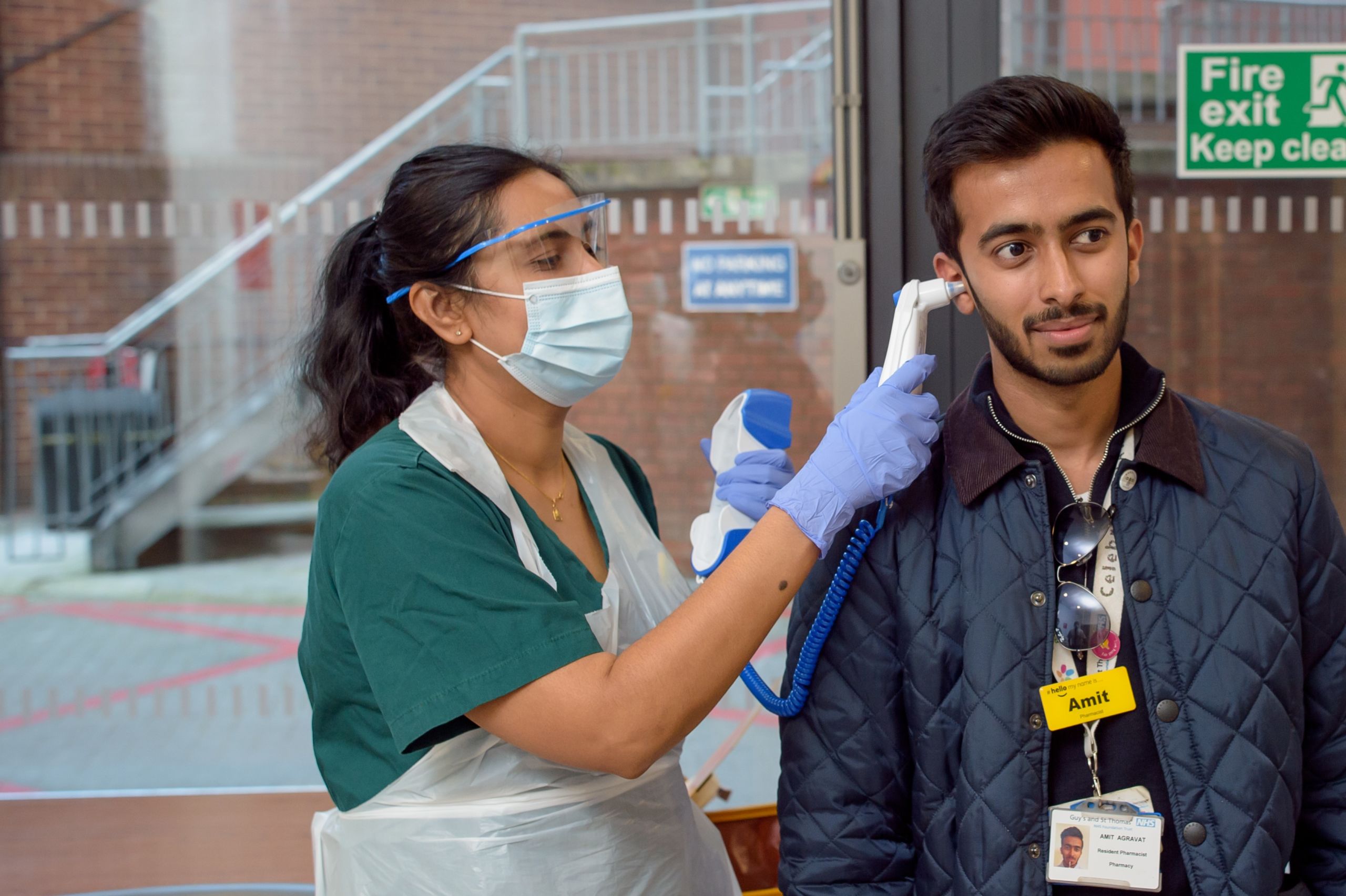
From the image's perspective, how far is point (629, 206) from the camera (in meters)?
2.92

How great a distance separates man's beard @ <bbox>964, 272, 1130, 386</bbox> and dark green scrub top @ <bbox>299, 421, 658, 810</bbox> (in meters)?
0.62

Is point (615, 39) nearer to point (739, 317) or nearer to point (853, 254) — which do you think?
point (739, 317)

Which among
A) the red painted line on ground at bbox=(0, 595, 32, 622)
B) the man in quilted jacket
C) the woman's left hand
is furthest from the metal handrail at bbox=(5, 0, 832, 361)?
the man in quilted jacket

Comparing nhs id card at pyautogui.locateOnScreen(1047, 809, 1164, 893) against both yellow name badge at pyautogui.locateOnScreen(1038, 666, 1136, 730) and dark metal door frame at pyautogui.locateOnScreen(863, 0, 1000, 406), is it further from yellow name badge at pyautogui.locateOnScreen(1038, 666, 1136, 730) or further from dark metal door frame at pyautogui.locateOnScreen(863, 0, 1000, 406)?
dark metal door frame at pyautogui.locateOnScreen(863, 0, 1000, 406)

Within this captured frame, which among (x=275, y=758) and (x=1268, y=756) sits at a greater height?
(x=1268, y=756)

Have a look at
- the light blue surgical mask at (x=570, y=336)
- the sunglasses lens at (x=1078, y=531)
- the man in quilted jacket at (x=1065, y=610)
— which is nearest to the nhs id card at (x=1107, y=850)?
the man in quilted jacket at (x=1065, y=610)

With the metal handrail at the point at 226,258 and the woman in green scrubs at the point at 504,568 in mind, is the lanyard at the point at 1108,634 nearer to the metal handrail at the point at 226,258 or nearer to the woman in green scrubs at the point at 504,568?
the woman in green scrubs at the point at 504,568

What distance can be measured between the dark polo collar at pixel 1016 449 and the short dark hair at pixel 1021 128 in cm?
21

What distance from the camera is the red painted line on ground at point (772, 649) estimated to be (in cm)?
296

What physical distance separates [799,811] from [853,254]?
4.17 ft

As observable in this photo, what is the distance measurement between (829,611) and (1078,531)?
312 millimetres

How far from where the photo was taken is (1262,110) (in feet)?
8.15

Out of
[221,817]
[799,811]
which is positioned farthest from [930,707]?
[221,817]

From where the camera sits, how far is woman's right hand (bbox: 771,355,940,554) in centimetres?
140
